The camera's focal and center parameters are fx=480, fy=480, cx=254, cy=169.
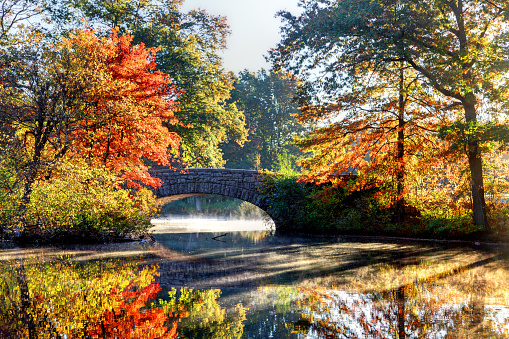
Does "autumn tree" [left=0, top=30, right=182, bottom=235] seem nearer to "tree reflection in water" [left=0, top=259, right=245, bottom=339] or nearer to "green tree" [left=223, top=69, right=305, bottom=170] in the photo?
"tree reflection in water" [left=0, top=259, right=245, bottom=339]

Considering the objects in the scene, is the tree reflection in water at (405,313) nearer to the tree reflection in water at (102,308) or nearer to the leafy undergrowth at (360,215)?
the tree reflection in water at (102,308)

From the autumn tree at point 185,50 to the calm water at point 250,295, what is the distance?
50.9 feet

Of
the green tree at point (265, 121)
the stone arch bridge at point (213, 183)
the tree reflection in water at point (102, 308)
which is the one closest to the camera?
the tree reflection in water at point (102, 308)

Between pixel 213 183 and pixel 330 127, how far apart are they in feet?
23.5

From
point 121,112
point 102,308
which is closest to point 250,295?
point 102,308

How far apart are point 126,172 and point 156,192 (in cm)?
459

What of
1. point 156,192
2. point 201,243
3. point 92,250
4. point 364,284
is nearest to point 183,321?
point 364,284

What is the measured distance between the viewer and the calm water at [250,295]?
4789 mm

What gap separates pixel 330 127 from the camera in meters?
16.8

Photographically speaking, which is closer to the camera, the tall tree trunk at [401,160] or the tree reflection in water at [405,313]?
the tree reflection in water at [405,313]

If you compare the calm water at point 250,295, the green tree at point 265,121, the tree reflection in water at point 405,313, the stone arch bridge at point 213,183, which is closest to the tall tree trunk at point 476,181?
the calm water at point 250,295

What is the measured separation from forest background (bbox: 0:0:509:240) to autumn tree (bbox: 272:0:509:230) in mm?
50

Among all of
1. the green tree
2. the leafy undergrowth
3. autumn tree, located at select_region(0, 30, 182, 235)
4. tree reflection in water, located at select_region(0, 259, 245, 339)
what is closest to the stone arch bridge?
the leafy undergrowth

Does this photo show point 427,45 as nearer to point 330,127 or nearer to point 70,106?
point 330,127
